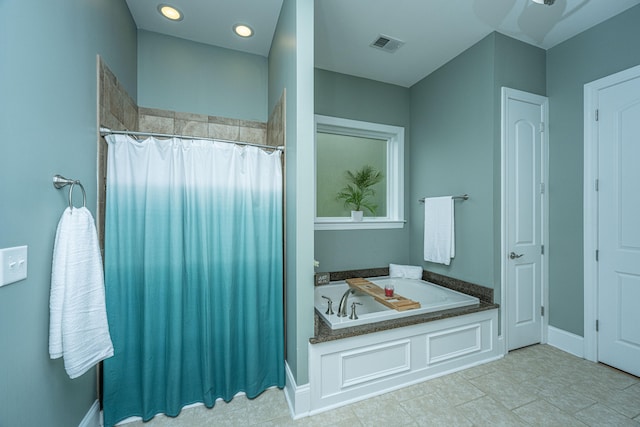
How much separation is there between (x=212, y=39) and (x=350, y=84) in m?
1.44

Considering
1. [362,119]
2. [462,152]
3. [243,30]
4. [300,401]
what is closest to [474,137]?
[462,152]

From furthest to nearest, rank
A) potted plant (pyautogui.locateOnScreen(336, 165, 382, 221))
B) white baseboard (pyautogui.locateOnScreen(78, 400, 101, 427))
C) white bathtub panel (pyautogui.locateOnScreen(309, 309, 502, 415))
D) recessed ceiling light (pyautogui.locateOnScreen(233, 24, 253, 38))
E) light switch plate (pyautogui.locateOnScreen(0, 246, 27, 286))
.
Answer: potted plant (pyautogui.locateOnScreen(336, 165, 382, 221)) → recessed ceiling light (pyautogui.locateOnScreen(233, 24, 253, 38)) → white bathtub panel (pyautogui.locateOnScreen(309, 309, 502, 415)) → white baseboard (pyautogui.locateOnScreen(78, 400, 101, 427)) → light switch plate (pyautogui.locateOnScreen(0, 246, 27, 286))

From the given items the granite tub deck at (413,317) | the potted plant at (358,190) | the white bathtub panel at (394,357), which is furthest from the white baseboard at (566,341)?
the potted plant at (358,190)

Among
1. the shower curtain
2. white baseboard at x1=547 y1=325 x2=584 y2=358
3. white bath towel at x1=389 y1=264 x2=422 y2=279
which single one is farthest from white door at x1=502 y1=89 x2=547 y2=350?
the shower curtain

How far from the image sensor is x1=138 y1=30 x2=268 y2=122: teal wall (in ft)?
7.30

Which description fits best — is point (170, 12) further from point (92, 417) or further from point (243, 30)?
point (92, 417)

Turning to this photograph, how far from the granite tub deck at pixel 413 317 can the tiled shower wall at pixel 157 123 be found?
139 cm

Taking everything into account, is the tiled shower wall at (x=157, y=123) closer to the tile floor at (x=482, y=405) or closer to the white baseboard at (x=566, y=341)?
the tile floor at (x=482, y=405)

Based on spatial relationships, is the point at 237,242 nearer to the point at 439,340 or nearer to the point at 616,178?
the point at 439,340

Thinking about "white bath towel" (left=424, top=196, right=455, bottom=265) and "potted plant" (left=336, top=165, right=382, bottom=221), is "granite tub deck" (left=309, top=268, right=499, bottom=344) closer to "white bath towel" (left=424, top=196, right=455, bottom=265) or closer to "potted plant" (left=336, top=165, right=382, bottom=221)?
"white bath towel" (left=424, top=196, right=455, bottom=265)

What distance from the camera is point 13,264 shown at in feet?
2.94

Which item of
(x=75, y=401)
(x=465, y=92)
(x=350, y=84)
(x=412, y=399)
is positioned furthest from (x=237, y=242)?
(x=465, y=92)

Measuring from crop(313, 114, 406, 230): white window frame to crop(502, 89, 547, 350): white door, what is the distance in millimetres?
1106

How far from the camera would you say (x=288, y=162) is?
183cm
